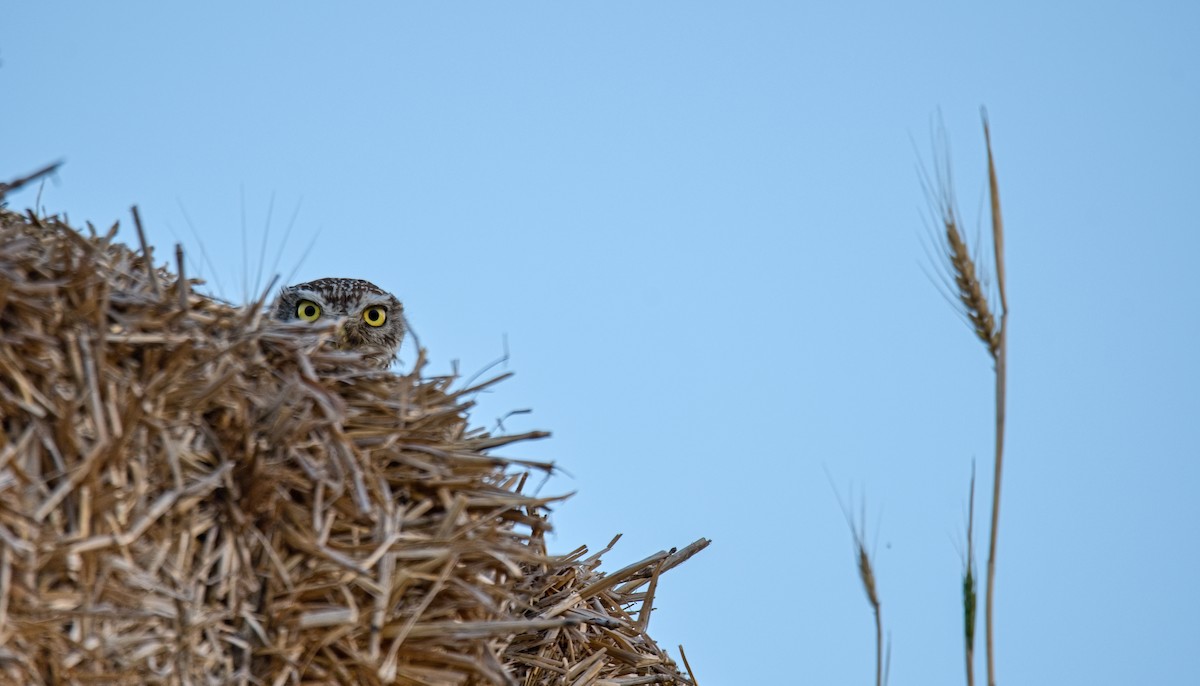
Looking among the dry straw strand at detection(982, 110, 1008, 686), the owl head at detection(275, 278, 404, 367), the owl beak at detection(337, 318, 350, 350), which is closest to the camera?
the dry straw strand at detection(982, 110, 1008, 686)

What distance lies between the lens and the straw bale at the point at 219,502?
2.58 m

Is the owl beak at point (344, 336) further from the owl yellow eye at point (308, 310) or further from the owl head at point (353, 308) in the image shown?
the owl yellow eye at point (308, 310)

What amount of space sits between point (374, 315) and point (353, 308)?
4.8 inches

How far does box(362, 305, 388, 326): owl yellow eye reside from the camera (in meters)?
6.93

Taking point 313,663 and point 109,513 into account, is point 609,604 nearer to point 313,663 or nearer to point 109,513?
point 313,663

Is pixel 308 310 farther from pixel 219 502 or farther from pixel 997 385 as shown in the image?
pixel 997 385

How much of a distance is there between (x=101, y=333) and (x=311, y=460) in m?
0.55

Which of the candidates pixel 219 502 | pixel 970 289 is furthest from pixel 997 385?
pixel 219 502

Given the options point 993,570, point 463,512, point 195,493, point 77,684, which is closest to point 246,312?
point 195,493

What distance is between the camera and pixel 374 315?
22.9 ft

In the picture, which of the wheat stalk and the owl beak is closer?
the wheat stalk

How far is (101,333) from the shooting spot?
2.82 metres

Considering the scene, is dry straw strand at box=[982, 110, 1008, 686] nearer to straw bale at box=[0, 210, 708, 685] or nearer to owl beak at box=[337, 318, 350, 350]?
straw bale at box=[0, 210, 708, 685]

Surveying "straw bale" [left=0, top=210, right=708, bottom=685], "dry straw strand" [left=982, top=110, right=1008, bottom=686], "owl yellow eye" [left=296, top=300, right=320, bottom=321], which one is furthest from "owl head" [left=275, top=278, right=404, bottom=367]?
"dry straw strand" [left=982, top=110, right=1008, bottom=686]
